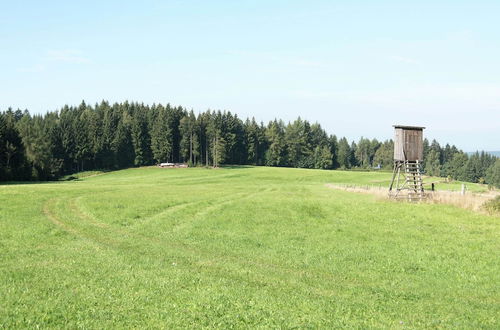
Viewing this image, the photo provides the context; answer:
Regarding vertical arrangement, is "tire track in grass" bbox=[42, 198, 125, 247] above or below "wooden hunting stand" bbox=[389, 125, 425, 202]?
below

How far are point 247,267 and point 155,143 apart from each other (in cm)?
12784

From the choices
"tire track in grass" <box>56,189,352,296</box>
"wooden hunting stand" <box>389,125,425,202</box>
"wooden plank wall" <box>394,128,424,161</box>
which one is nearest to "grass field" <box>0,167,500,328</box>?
"tire track in grass" <box>56,189,352,296</box>

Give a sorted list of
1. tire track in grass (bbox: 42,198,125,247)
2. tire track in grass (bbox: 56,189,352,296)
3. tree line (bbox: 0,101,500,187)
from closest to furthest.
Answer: tire track in grass (bbox: 56,189,352,296) → tire track in grass (bbox: 42,198,125,247) → tree line (bbox: 0,101,500,187)

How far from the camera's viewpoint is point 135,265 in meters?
17.9

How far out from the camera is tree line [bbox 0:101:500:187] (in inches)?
3780

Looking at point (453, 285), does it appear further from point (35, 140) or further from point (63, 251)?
point (35, 140)

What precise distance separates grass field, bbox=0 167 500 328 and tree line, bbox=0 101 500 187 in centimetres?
6644

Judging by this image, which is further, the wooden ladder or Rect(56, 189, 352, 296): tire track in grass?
the wooden ladder

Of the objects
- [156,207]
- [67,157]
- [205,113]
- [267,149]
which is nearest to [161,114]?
[205,113]

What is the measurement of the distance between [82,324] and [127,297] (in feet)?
7.82

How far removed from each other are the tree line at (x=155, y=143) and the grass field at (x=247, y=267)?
A: 6644cm

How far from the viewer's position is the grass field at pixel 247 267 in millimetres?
12078

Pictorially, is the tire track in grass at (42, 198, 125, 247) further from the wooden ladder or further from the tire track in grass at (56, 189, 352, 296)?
the wooden ladder

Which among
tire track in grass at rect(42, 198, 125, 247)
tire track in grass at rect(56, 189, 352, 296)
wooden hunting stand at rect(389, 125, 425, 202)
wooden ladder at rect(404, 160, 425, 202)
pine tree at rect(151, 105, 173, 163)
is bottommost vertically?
tire track in grass at rect(56, 189, 352, 296)
